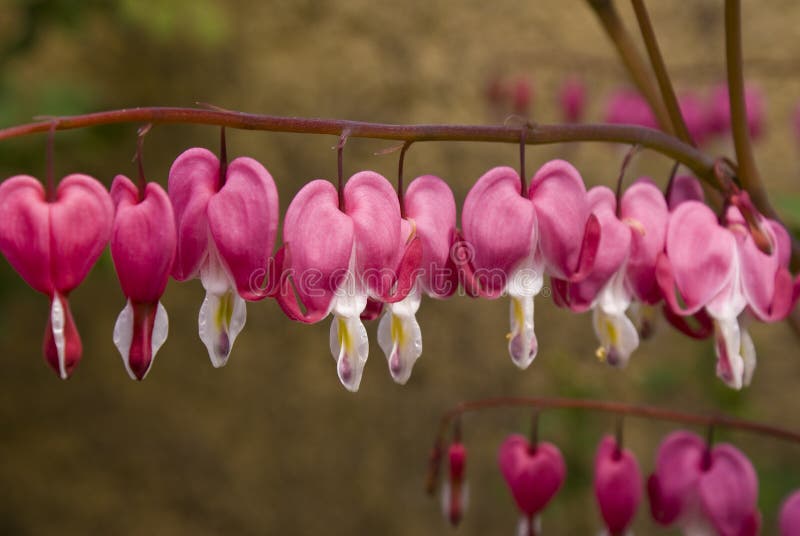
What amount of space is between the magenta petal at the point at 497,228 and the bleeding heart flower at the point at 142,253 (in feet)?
0.73

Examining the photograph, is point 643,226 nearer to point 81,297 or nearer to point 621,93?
point 621,93

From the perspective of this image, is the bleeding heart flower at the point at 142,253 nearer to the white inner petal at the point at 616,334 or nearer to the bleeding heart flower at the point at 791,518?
the white inner petal at the point at 616,334

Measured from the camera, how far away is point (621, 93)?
1776 millimetres

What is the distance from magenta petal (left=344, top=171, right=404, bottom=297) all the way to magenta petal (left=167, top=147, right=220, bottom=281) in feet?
0.33

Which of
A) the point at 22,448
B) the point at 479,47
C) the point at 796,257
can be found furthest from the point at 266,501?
the point at 796,257

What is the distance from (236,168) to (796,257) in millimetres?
498


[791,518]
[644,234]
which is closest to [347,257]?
[644,234]

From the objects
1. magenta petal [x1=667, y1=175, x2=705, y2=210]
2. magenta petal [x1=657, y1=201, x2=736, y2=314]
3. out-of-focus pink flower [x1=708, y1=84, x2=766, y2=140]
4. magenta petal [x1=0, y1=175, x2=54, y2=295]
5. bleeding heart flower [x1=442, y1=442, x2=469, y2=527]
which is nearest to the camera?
magenta petal [x1=0, y1=175, x2=54, y2=295]

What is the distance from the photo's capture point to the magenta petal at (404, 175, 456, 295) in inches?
28.0

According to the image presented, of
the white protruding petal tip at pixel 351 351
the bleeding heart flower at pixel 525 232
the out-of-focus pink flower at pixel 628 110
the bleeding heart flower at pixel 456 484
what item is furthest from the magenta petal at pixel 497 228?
the out-of-focus pink flower at pixel 628 110

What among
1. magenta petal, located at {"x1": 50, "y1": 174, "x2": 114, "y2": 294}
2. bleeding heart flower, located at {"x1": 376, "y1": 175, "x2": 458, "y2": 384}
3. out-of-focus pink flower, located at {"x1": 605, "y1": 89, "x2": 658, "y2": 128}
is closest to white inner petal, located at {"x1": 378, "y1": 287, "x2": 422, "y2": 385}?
bleeding heart flower, located at {"x1": 376, "y1": 175, "x2": 458, "y2": 384}

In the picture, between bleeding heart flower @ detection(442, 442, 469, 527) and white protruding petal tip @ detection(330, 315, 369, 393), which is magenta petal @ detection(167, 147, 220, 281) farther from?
bleeding heart flower @ detection(442, 442, 469, 527)

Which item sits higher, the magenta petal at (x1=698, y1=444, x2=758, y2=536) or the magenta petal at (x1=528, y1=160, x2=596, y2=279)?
the magenta petal at (x1=528, y1=160, x2=596, y2=279)

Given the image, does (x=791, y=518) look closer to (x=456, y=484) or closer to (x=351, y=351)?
(x=456, y=484)
